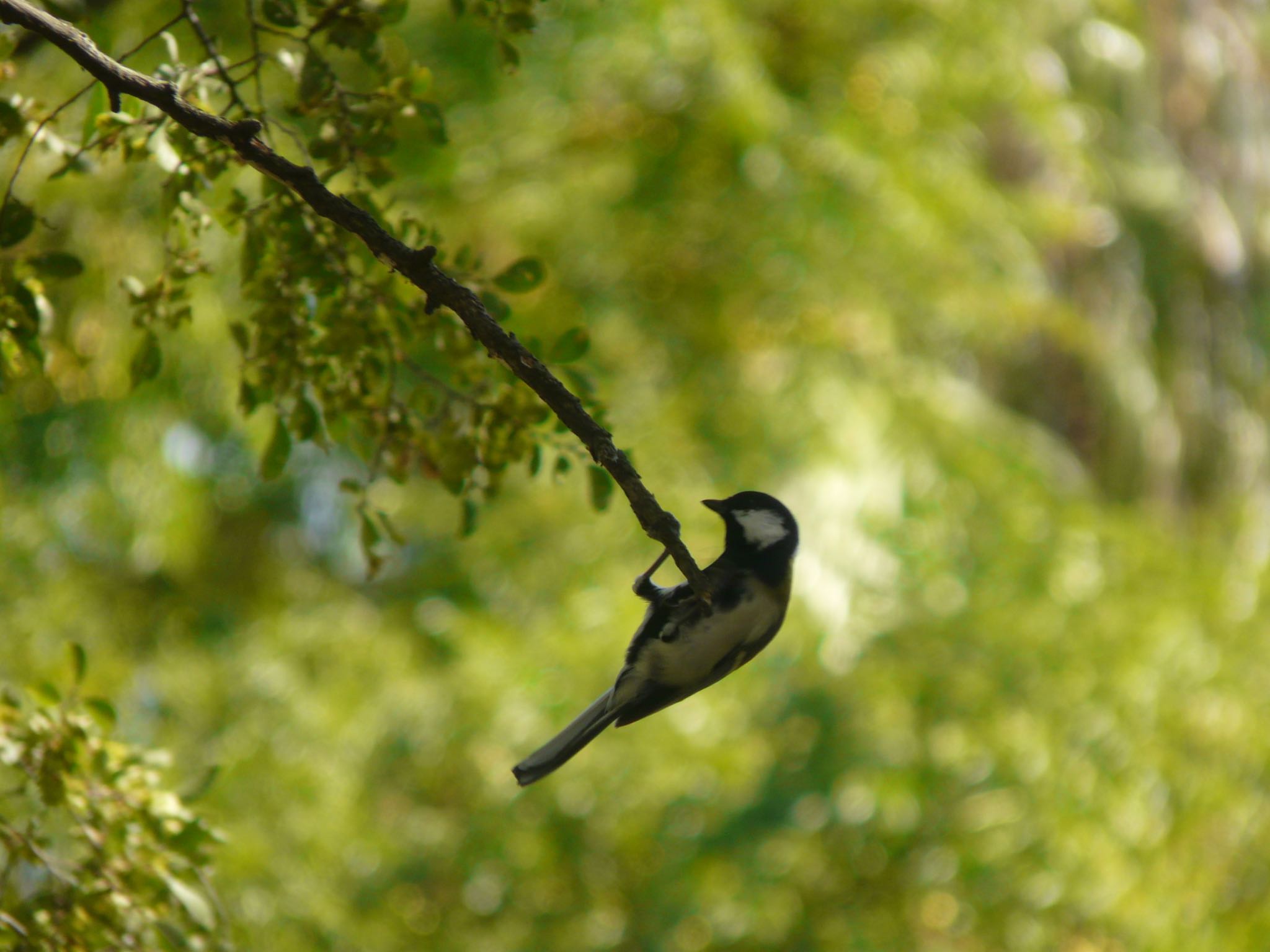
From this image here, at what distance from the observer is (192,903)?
6.14 ft

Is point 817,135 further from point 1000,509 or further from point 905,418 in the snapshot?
point 1000,509

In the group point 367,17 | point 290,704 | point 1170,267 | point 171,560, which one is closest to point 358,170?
point 367,17

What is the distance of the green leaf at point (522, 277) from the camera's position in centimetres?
189

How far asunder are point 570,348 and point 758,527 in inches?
15.8

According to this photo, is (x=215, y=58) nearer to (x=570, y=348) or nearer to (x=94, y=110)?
(x=94, y=110)

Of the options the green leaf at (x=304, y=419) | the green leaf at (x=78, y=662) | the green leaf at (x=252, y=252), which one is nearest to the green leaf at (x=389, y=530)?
the green leaf at (x=304, y=419)

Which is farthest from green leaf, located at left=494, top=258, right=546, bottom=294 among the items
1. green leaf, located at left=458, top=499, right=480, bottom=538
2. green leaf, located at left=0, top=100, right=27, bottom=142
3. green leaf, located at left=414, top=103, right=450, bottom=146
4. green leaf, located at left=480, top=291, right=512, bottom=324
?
green leaf, located at left=0, top=100, right=27, bottom=142

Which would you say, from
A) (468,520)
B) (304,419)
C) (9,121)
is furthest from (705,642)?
(9,121)

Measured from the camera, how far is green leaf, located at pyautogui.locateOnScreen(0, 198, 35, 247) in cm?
171

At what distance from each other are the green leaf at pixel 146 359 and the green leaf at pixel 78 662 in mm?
406

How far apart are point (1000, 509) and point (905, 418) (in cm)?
60

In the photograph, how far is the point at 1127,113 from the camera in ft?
35.9

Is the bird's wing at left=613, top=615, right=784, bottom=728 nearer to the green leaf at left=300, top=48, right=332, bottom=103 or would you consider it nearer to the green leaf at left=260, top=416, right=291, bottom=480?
the green leaf at left=260, top=416, right=291, bottom=480

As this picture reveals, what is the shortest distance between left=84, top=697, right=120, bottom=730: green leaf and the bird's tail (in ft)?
2.22
